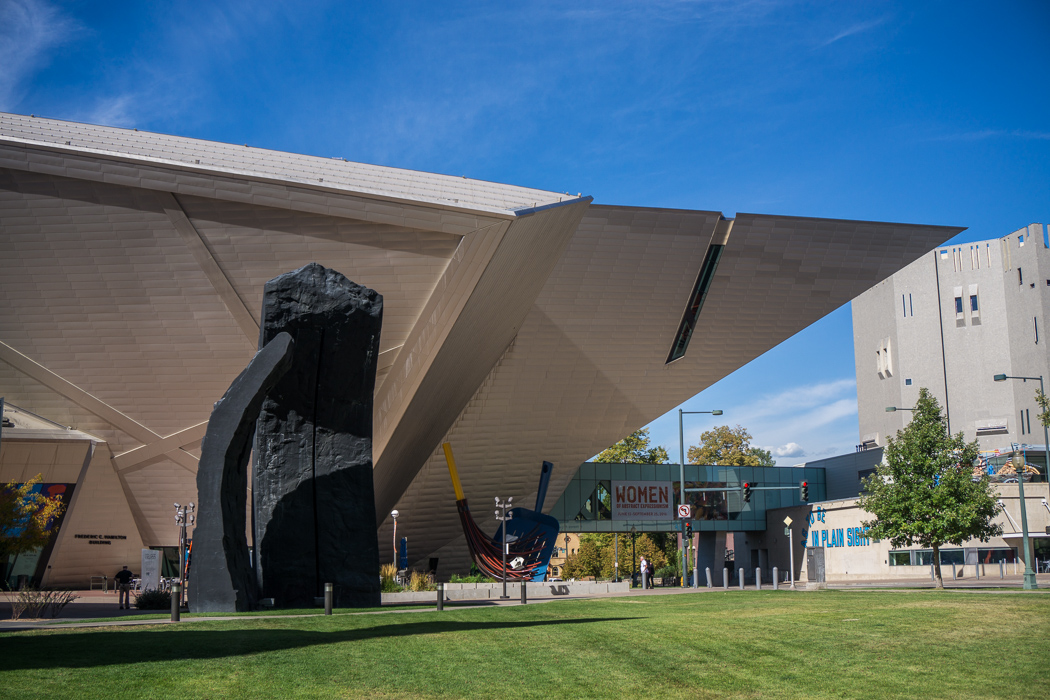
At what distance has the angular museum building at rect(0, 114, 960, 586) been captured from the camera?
24.4 m

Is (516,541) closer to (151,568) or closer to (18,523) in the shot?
(151,568)

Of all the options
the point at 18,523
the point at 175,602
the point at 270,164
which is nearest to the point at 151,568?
the point at 18,523

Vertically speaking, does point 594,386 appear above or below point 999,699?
above

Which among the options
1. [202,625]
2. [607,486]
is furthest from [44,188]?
[607,486]

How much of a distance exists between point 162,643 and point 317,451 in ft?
29.1

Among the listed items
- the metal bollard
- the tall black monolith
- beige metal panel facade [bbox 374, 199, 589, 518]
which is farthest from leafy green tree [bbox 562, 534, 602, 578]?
the metal bollard

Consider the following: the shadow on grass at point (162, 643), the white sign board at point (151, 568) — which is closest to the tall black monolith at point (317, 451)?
the shadow on grass at point (162, 643)

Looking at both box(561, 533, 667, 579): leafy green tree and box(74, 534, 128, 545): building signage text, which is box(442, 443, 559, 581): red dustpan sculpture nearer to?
box(74, 534, 128, 545): building signage text

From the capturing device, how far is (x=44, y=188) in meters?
24.5

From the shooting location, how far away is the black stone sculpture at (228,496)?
16.3 metres

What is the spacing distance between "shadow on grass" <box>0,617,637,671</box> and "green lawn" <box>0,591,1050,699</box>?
2cm

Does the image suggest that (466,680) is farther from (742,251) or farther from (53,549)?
(53,549)

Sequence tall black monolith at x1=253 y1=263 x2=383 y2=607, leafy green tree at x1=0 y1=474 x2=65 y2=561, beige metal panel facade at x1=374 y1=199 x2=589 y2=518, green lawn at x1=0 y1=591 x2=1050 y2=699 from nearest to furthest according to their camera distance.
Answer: green lawn at x1=0 y1=591 x2=1050 y2=699, tall black monolith at x1=253 y1=263 x2=383 y2=607, leafy green tree at x1=0 y1=474 x2=65 y2=561, beige metal panel facade at x1=374 y1=199 x2=589 y2=518

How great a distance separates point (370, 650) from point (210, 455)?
7.77 m
